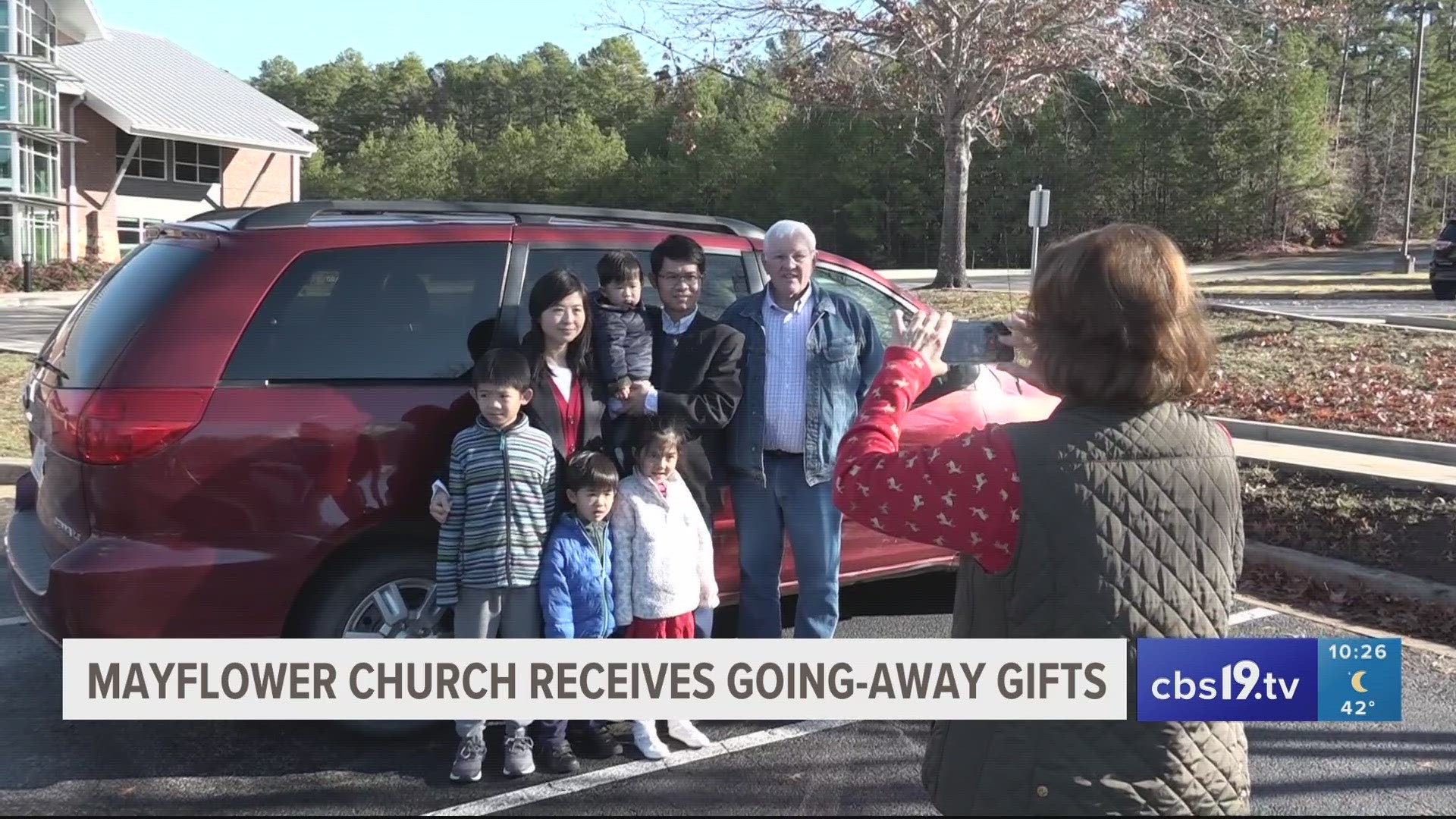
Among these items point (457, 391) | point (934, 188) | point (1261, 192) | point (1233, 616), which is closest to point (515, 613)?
point (457, 391)

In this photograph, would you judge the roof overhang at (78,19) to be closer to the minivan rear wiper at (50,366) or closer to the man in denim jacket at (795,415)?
the minivan rear wiper at (50,366)

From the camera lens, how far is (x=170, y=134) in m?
37.9

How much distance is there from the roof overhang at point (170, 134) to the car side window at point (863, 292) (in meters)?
37.5

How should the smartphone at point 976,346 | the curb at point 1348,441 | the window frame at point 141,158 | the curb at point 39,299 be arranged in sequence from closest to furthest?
the smartphone at point 976,346, the curb at point 1348,441, the curb at point 39,299, the window frame at point 141,158

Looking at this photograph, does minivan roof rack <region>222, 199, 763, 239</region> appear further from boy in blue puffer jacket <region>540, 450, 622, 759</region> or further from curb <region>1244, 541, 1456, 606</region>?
curb <region>1244, 541, 1456, 606</region>

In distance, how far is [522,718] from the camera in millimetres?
4023

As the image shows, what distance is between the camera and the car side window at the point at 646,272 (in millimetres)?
4523

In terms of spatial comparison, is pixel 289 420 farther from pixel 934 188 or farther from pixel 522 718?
pixel 934 188

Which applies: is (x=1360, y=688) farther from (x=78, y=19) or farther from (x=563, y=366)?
(x=78, y=19)

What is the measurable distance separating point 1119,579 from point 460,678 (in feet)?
8.88

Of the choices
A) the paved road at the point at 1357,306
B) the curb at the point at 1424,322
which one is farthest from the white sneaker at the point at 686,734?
the paved road at the point at 1357,306

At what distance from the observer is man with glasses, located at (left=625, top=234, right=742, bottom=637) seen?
4262mm

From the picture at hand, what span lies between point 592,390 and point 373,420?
75 cm

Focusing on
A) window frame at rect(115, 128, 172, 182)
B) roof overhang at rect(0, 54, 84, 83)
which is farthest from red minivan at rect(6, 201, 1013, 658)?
window frame at rect(115, 128, 172, 182)
